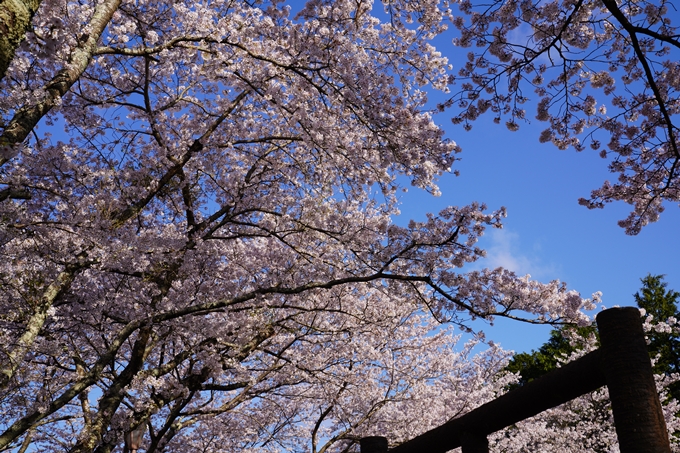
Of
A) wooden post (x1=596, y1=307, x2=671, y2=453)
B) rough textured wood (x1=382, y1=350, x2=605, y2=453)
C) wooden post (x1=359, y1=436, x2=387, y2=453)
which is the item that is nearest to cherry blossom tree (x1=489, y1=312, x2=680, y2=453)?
wooden post (x1=359, y1=436, x2=387, y2=453)

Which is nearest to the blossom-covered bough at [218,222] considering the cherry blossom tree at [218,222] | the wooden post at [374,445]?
the cherry blossom tree at [218,222]

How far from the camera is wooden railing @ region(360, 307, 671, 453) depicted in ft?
4.25

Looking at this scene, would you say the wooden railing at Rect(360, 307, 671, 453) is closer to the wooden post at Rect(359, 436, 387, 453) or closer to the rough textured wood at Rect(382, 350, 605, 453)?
the rough textured wood at Rect(382, 350, 605, 453)

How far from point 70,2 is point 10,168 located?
2782 mm

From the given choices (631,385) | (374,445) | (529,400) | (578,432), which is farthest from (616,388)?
(578,432)

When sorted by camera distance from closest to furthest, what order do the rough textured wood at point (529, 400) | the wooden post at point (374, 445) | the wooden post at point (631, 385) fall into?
the wooden post at point (631, 385)
the rough textured wood at point (529, 400)
the wooden post at point (374, 445)

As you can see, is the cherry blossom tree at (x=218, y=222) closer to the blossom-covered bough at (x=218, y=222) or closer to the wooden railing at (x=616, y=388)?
the blossom-covered bough at (x=218, y=222)

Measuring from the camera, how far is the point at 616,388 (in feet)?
4.45

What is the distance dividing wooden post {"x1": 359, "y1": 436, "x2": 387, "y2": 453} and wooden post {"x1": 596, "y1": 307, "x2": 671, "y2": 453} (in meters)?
1.14

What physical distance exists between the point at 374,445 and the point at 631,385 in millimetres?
1242

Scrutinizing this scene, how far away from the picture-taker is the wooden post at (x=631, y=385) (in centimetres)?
129

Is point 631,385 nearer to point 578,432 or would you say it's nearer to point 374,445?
point 374,445

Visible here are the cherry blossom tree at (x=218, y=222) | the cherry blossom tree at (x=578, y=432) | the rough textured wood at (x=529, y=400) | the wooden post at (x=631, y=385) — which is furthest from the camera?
the cherry blossom tree at (x=578, y=432)

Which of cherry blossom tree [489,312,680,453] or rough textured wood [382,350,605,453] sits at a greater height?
cherry blossom tree [489,312,680,453]
